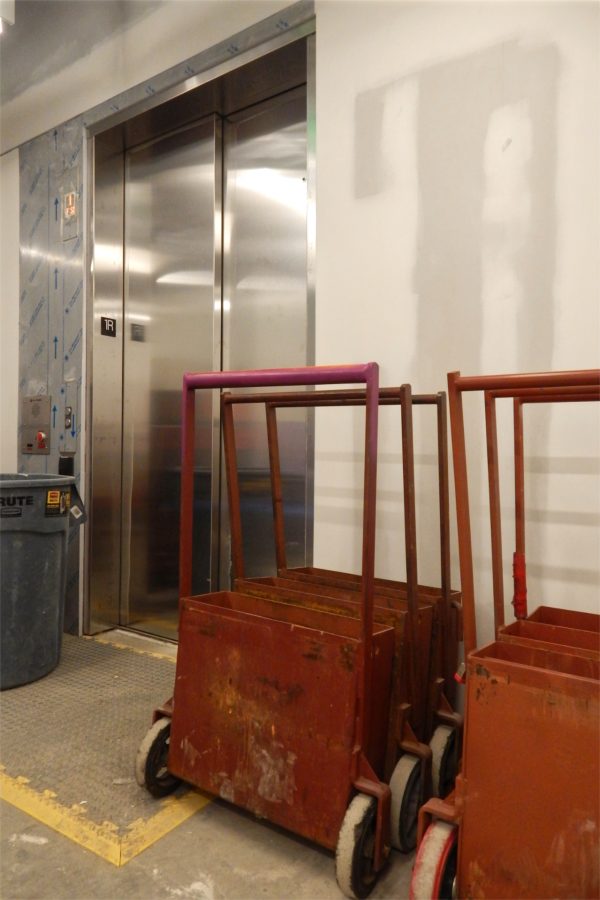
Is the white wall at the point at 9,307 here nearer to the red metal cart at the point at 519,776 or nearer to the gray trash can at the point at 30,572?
the gray trash can at the point at 30,572

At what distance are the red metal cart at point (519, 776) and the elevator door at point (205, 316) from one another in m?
1.51

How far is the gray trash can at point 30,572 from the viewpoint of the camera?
2.44 metres

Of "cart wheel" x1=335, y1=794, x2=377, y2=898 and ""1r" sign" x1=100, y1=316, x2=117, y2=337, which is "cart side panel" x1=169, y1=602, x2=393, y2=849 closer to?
"cart wheel" x1=335, y1=794, x2=377, y2=898

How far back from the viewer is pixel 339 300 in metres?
2.28

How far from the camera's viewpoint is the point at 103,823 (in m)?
1.60

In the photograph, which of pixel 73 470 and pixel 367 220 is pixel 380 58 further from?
pixel 73 470

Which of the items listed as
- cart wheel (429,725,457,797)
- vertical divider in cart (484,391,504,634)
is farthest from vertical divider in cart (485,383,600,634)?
cart wheel (429,725,457,797)

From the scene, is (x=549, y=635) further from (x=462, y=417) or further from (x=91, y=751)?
(x=91, y=751)

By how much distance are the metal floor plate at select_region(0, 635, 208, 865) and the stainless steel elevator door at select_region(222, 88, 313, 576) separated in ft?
2.60

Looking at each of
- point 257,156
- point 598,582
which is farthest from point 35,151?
point 598,582

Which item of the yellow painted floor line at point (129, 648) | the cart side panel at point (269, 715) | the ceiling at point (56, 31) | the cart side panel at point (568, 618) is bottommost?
the yellow painted floor line at point (129, 648)

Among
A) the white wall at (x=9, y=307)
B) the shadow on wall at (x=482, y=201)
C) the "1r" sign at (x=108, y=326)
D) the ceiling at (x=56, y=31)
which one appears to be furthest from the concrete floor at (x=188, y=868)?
the ceiling at (x=56, y=31)

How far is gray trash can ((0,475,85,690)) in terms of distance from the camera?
8.00 feet

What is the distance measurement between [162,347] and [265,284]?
73 cm
